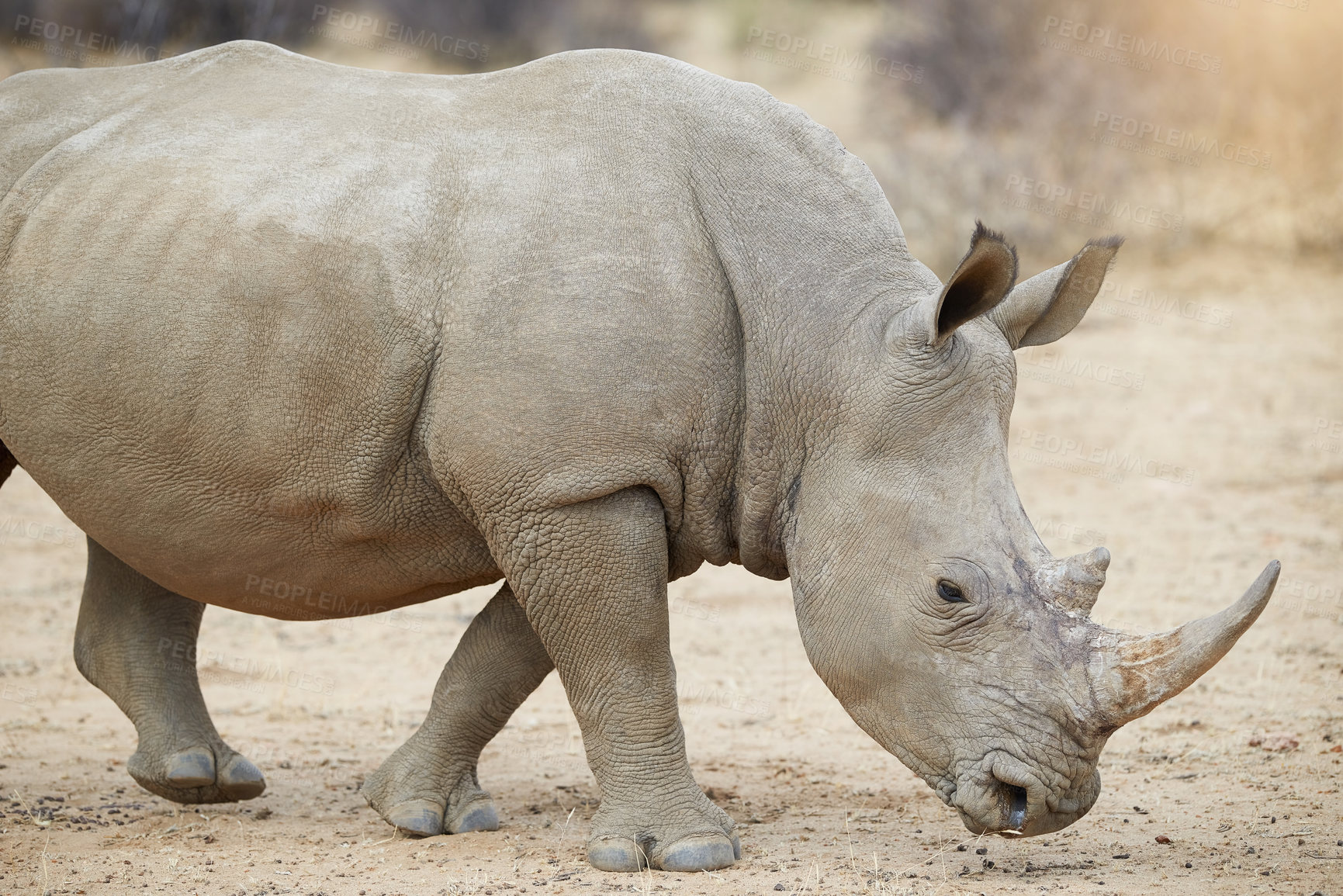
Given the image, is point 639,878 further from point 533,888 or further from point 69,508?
point 69,508

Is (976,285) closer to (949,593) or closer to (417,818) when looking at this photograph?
(949,593)

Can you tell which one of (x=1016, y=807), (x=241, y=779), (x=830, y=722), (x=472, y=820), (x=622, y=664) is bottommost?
(x=830, y=722)

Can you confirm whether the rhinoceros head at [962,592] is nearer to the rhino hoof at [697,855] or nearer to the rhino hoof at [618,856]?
the rhino hoof at [697,855]

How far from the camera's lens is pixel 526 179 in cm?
459

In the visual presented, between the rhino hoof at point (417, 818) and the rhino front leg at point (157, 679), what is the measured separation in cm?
89

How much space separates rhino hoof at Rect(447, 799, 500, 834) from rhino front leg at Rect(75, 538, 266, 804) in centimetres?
101

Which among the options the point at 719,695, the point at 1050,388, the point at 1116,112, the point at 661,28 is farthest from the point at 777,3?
the point at 719,695

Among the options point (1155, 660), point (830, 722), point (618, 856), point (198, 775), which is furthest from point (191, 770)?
point (1155, 660)

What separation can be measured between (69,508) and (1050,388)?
9278mm

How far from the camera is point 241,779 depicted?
5.81 meters

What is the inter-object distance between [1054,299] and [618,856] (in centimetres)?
221

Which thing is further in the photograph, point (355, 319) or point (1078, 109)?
point (1078, 109)

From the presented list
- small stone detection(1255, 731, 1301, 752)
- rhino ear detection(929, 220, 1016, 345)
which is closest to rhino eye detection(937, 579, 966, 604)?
rhino ear detection(929, 220, 1016, 345)

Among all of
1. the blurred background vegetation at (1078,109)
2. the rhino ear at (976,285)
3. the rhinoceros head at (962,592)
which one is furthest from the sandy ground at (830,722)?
the blurred background vegetation at (1078,109)
